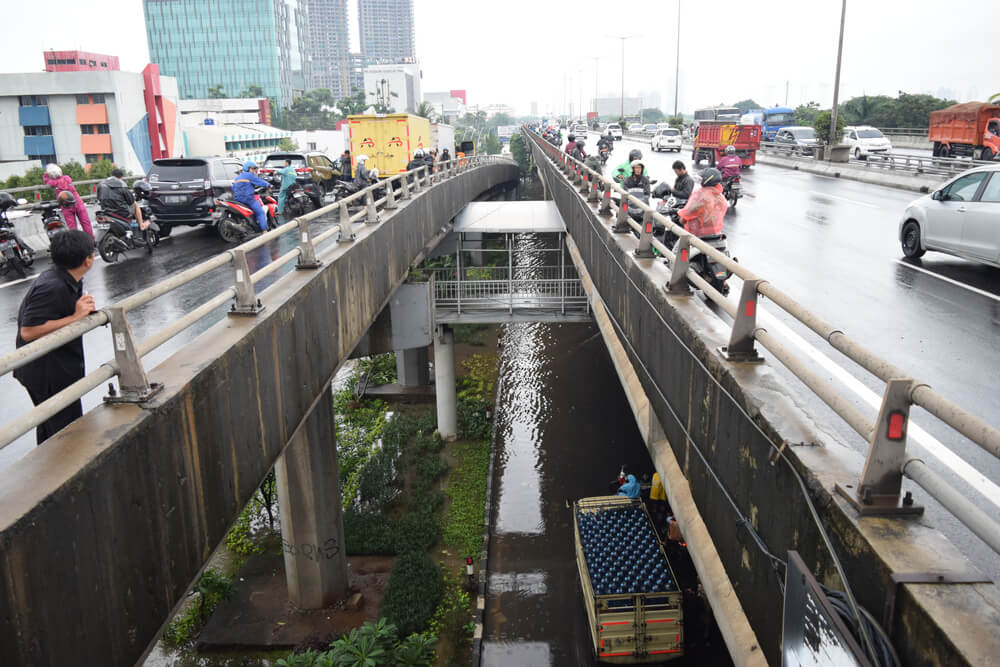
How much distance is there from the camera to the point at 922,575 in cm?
271

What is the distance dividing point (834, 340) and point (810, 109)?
84433 millimetres

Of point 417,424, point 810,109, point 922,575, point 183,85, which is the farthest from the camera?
point 183,85

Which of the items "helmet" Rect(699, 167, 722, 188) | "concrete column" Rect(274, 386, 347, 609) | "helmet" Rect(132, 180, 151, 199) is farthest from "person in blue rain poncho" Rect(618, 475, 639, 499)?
"helmet" Rect(132, 180, 151, 199)

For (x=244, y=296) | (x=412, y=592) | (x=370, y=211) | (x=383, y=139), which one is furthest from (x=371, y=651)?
(x=383, y=139)

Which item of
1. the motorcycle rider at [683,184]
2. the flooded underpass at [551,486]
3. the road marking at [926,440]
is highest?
the motorcycle rider at [683,184]

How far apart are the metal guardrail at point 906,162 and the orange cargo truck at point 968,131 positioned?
144 centimetres

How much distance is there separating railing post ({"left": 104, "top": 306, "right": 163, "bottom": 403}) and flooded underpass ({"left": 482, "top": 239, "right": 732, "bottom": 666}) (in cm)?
1006

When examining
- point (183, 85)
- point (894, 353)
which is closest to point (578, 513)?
point (894, 353)

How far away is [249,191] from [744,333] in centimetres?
1196

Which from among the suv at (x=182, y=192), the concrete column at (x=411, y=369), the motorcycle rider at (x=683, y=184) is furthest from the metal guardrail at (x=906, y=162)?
the concrete column at (x=411, y=369)

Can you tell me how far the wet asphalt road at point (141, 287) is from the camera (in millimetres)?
6719

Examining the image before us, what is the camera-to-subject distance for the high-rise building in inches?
5822

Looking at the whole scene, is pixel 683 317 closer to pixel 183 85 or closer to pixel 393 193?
pixel 393 193

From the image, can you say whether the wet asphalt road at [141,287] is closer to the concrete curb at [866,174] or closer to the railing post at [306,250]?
the railing post at [306,250]
